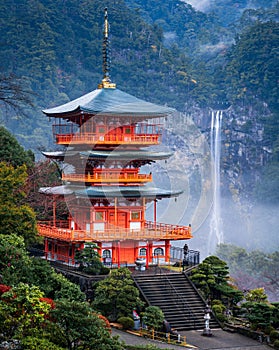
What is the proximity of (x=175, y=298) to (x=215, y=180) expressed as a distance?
71672 millimetres

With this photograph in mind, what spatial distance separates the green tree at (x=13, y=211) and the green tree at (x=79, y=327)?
745 cm

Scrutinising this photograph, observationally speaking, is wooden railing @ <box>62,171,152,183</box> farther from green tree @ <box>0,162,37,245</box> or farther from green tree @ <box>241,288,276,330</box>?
green tree @ <box>241,288,276,330</box>

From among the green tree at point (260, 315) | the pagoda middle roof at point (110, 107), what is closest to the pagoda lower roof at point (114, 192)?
the pagoda middle roof at point (110, 107)

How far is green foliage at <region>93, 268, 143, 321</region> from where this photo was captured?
82.6 feet

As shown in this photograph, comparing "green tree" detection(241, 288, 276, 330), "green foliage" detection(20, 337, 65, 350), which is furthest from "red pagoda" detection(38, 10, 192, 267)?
"green foliage" detection(20, 337, 65, 350)

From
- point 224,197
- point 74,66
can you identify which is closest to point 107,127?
point 224,197

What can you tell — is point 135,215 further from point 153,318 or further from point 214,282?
point 153,318

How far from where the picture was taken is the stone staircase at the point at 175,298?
84.4 feet

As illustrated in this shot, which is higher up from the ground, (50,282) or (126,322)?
(50,282)

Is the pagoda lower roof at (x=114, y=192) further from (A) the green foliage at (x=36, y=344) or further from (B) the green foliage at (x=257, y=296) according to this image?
(A) the green foliage at (x=36, y=344)

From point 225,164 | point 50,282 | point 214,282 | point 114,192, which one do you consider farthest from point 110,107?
point 225,164

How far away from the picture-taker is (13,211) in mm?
25922

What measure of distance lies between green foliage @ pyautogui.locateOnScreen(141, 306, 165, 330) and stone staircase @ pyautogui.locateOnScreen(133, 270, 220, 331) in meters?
0.82

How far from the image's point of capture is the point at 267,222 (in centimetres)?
8188
